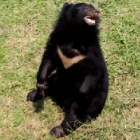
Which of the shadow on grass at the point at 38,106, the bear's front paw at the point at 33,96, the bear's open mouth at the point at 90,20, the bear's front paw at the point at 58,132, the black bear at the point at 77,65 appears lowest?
the shadow on grass at the point at 38,106

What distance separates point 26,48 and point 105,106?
1.52 meters

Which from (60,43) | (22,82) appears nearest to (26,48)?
(22,82)

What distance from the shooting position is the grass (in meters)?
5.18

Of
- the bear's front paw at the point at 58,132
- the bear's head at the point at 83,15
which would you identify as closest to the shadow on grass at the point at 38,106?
the bear's front paw at the point at 58,132

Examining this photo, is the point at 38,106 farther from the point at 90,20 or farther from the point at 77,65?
the point at 90,20

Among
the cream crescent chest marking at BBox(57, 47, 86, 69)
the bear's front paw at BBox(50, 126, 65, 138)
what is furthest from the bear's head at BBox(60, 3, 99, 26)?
the bear's front paw at BBox(50, 126, 65, 138)

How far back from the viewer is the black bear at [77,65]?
4.99 metres

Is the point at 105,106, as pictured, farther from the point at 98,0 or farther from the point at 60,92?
the point at 98,0

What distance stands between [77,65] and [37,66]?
1.07 m

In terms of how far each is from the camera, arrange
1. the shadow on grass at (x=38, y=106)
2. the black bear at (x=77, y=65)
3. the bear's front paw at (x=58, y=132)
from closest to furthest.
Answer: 1. the black bear at (x=77, y=65)
2. the bear's front paw at (x=58, y=132)
3. the shadow on grass at (x=38, y=106)

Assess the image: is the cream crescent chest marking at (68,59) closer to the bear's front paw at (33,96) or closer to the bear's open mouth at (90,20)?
the bear's open mouth at (90,20)

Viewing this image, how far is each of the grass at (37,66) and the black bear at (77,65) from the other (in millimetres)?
185

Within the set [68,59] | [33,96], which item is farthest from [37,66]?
[68,59]

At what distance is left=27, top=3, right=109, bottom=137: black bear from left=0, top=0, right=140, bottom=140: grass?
0.61 feet
